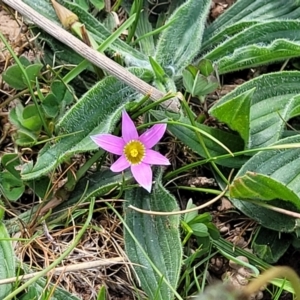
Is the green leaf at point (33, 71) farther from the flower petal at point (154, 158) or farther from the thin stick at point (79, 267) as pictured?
the thin stick at point (79, 267)

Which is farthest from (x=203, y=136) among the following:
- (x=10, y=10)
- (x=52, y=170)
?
(x=10, y=10)

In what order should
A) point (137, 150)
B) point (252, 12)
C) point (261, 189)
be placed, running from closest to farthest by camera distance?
point (261, 189)
point (137, 150)
point (252, 12)

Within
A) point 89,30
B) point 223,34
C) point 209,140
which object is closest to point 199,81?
point 209,140

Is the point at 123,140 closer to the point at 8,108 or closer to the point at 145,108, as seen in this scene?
the point at 145,108

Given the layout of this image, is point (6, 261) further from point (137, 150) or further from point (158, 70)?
point (158, 70)

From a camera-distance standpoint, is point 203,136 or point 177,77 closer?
point 203,136

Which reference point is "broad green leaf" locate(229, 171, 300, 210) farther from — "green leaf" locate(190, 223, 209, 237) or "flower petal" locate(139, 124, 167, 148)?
"flower petal" locate(139, 124, 167, 148)

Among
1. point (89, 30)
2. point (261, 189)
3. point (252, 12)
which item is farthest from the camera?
point (252, 12)
